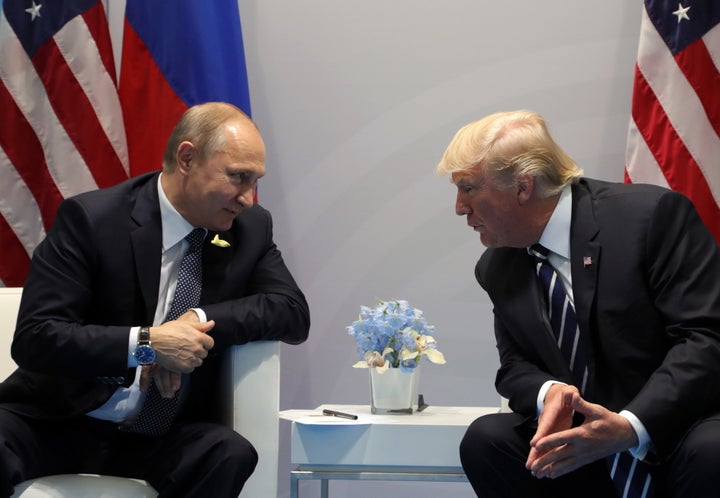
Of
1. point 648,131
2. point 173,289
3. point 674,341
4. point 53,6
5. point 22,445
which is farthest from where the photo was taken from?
point 53,6

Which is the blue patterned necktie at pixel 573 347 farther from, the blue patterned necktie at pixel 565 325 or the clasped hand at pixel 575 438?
the clasped hand at pixel 575 438

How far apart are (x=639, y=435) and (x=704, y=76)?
2021 mm

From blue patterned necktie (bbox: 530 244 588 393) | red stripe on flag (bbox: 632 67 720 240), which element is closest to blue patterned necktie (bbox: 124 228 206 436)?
blue patterned necktie (bbox: 530 244 588 393)

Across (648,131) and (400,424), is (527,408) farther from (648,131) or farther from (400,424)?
(648,131)

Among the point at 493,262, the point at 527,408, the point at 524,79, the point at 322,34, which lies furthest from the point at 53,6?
the point at 527,408

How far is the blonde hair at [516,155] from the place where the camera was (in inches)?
110

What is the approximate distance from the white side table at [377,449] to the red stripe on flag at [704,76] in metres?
1.70

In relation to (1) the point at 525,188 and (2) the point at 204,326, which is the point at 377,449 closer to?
(2) the point at 204,326

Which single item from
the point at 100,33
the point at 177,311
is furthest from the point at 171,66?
the point at 177,311

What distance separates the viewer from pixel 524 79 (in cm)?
437

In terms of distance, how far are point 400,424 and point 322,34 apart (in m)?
2.06

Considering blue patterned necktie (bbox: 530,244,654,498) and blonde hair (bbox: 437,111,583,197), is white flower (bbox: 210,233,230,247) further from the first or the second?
blue patterned necktie (bbox: 530,244,654,498)

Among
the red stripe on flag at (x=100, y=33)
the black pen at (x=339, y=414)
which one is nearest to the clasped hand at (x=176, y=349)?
the black pen at (x=339, y=414)

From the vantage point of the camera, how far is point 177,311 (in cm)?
306
